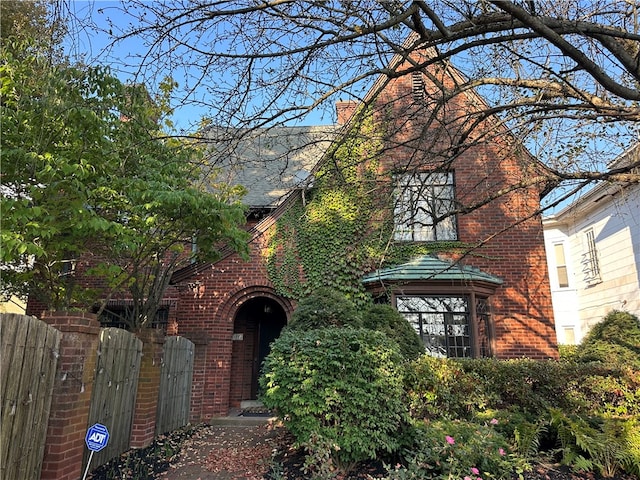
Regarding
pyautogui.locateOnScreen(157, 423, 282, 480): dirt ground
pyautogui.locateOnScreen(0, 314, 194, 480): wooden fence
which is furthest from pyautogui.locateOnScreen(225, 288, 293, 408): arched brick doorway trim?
pyautogui.locateOnScreen(0, 314, 194, 480): wooden fence

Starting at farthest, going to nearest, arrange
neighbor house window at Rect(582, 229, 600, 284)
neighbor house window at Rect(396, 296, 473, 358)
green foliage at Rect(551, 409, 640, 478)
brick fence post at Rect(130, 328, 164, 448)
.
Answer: neighbor house window at Rect(582, 229, 600, 284) < neighbor house window at Rect(396, 296, 473, 358) < brick fence post at Rect(130, 328, 164, 448) < green foliage at Rect(551, 409, 640, 478)

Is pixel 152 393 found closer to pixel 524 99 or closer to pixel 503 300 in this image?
pixel 524 99

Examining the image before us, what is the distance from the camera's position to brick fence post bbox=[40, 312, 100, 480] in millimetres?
4551

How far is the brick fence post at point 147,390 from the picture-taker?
6871 mm

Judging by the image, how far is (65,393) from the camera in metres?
4.70

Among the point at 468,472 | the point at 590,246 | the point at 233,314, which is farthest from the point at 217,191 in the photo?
the point at 590,246

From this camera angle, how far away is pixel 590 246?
16984 mm

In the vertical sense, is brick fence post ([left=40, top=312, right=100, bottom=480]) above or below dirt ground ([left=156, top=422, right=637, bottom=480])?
above

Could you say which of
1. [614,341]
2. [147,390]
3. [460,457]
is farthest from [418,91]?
[147,390]

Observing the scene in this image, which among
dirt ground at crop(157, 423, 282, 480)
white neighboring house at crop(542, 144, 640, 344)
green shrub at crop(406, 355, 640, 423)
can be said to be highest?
white neighboring house at crop(542, 144, 640, 344)

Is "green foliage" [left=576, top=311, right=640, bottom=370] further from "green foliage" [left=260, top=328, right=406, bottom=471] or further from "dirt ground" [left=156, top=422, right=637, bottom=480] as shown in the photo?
"green foliage" [left=260, top=328, right=406, bottom=471]

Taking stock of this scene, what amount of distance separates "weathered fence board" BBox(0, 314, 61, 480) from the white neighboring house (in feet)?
39.1

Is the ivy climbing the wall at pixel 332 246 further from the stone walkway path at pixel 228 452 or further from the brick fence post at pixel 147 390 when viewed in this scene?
the brick fence post at pixel 147 390

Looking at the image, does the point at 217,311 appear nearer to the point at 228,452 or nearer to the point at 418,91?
the point at 228,452
